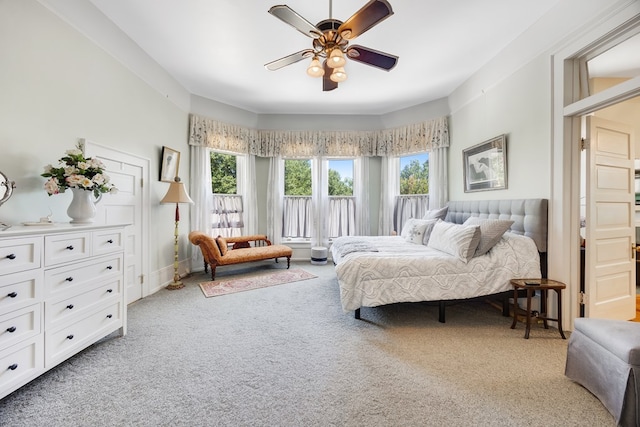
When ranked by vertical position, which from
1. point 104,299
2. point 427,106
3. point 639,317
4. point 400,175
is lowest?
point 639,317

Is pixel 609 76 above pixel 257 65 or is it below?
below

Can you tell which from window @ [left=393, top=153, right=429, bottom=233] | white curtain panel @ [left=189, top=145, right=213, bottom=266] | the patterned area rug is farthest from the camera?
window @ [left=393, top=153, right=429, bottom=233]

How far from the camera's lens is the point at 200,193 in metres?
4.41

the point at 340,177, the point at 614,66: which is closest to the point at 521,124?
the point at 614,66

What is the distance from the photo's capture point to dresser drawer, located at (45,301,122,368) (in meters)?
1.67

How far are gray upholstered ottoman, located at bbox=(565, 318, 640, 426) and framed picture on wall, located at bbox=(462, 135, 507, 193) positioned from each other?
198 cm

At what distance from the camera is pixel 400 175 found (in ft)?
16.9

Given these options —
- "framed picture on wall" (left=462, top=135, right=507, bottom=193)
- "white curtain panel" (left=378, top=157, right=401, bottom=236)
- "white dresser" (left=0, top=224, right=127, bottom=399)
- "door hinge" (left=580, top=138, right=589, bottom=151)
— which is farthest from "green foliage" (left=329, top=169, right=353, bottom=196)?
"white dresser" (left=0, top=224, right=127, bottom=399)

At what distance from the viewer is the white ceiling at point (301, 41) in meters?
2.44

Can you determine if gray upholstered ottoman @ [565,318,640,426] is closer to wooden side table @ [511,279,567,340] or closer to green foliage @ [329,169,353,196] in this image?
wooden side table @ [511,279,567,340]

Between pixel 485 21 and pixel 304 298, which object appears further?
pixel 304 298

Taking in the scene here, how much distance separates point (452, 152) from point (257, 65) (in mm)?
3352

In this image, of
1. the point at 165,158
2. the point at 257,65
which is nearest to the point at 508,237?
the point at 257,65

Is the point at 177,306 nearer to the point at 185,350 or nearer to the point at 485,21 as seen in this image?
the point at 185,350
